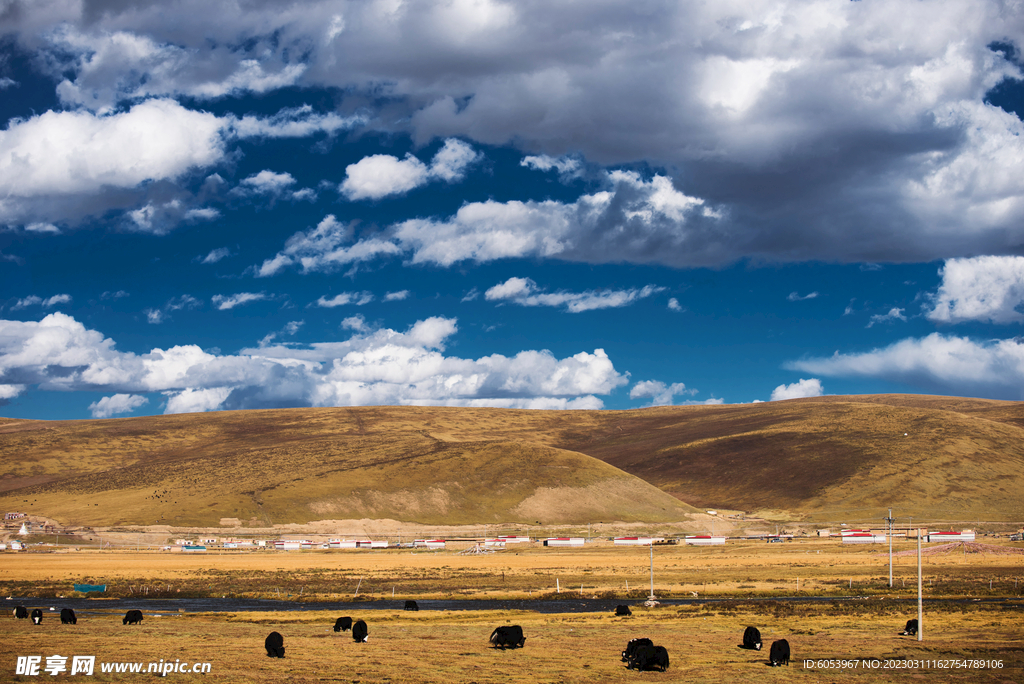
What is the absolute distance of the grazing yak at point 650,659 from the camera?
2578cm

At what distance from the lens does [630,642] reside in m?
27.8

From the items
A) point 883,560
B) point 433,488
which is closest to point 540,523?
point 433,488

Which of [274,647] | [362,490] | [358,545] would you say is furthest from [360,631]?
[362,490]

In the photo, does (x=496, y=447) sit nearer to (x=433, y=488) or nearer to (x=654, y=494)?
(x=433, y=488)

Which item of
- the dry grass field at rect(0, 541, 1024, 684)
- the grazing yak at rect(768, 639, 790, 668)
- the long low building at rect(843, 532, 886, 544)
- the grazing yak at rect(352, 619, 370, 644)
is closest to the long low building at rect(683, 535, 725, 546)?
the long low building at rect(843, 532, 886, 544)

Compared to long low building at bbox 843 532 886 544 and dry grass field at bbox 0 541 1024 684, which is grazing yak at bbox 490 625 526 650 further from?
long low building at bbox 843 532 886 544

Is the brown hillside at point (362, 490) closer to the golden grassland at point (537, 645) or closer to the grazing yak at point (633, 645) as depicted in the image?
the golden grassland at point (537, 645)

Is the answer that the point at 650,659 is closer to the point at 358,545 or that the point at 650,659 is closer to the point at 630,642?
the point at 630,642

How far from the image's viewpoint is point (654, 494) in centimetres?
17388

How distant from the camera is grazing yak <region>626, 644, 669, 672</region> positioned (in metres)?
25.8

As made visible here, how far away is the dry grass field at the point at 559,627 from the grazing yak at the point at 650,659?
0.43 meters

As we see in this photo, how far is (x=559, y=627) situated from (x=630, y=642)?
10.7 meters

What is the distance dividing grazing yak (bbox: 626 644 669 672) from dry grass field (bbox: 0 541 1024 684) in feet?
1.40

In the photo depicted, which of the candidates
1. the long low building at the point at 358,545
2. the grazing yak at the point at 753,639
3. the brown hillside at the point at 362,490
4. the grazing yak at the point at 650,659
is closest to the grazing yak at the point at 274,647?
the grazing yak at the point at 650,659
